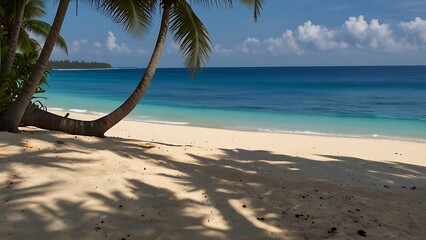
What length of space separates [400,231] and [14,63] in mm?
6654

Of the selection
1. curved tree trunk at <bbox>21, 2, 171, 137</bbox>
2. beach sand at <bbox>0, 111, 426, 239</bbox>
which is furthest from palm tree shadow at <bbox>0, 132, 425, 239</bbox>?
curved tree trunk at <bbox>21, 2, 171, 137</bbox>

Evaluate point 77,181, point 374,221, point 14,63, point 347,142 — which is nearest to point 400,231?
point 374,221

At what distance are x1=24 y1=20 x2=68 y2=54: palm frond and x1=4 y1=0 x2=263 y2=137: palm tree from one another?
11.0 m

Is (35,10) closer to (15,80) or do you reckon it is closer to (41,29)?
(41,29)

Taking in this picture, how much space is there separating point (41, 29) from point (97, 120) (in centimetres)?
1296

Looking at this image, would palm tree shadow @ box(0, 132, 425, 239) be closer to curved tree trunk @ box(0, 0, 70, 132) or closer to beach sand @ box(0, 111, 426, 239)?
beach sand @ box(0, 111, 426, 239)

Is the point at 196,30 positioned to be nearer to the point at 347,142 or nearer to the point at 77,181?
the point at 77,181

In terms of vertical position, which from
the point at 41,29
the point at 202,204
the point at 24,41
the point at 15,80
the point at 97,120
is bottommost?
the point at 202,204

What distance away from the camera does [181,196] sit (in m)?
3.71

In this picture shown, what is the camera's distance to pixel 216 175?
473 centimetres

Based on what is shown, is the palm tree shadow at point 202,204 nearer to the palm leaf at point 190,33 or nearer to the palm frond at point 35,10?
the palm leaf at point 190,33

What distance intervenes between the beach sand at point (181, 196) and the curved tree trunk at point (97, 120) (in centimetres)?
77

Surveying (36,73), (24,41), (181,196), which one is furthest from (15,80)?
(24,41)

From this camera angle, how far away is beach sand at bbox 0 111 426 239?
2957 millimetres
